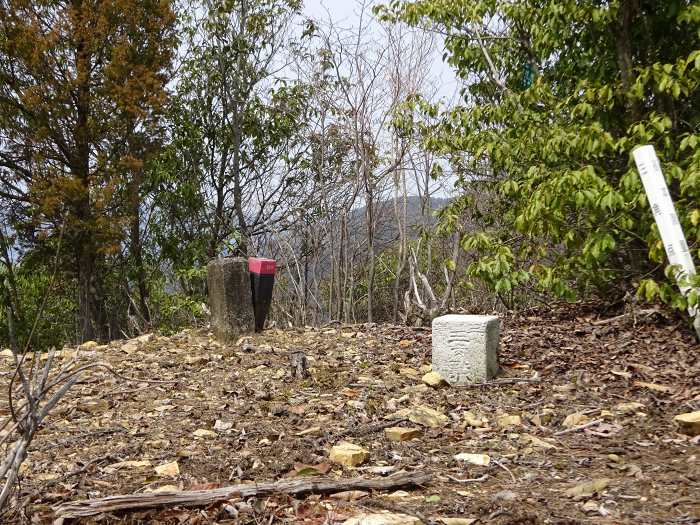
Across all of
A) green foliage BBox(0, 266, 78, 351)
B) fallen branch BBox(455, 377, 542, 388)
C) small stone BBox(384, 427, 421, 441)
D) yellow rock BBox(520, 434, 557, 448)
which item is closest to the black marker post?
fallen branch BBox(455, 377, 542, 388)

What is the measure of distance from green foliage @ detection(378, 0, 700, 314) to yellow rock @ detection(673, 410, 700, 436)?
1.20m

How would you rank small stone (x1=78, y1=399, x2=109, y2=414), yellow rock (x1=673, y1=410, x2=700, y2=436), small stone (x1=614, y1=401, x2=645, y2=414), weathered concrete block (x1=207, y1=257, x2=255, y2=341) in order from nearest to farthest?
1. yellow rock (x1=673, y1=410, x2=700, y2=436)
2. small stone (x1=614, y1=401, x2=645, y2=414)
3. small stone (x1=78, y1=399, x2=109, y2=414)
4. weathered concrete block (x1=207, y1=257, x2=255, y2=341)

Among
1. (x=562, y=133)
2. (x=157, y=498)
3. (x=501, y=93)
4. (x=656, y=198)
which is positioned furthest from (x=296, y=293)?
(x=157, y=498)

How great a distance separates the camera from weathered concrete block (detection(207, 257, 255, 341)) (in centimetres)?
607

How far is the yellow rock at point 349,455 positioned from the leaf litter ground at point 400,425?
0.04 m

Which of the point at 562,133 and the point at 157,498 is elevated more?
the point at 562,133

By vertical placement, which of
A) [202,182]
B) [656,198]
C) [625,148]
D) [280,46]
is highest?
[280,46]

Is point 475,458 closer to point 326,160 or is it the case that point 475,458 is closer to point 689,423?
point 689,423

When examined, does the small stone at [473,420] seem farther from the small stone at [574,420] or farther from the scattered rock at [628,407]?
the scattered rock at [628,407]

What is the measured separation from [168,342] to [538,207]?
3618mm

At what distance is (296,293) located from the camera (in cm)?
1002

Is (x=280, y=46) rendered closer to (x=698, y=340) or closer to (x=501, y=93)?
(x=501, y=93)

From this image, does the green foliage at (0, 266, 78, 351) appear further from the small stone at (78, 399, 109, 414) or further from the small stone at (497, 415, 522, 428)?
the small stone at (497, 415, 522, 428)

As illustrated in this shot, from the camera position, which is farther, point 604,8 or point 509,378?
point 604,8
